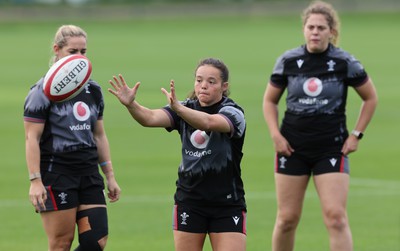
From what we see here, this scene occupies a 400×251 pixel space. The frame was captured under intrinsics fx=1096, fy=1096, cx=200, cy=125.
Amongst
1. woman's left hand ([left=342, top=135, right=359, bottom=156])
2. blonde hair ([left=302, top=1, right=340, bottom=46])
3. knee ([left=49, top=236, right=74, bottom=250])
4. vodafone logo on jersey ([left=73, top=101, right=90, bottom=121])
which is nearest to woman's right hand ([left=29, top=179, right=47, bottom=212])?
knee ([left=49, top=236, right=74, bottom=250])

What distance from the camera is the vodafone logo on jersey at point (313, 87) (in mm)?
10516

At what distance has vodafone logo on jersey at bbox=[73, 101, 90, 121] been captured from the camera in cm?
927

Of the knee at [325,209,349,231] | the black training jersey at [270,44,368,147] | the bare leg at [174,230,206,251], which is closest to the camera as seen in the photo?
the bare leg at [174,230,206,251]

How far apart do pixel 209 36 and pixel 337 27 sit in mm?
45964

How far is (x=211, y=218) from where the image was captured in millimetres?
8875

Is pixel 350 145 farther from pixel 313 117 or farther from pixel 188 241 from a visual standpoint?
pixel 188 241

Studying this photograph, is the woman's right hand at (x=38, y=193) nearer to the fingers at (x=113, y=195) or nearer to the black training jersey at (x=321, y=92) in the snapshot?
the fingers at (x=113, y=195)

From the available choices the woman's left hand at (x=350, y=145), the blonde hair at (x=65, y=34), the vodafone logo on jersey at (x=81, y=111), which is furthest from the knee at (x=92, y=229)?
the woman's left hand at (x=350, y=145)

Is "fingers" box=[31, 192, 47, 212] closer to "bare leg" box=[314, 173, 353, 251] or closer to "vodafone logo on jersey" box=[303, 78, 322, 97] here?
"bare leg" box=[314, 173, 353, 251]

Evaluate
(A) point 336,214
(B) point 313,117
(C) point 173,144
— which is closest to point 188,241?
(A) point 336,214

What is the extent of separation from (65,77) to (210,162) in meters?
1.38

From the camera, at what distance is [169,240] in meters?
12.7

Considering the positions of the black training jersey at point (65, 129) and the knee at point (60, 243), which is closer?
the black training jersey at point (65, 129)

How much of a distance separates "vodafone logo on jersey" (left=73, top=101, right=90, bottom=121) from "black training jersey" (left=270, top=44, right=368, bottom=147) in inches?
89.5
